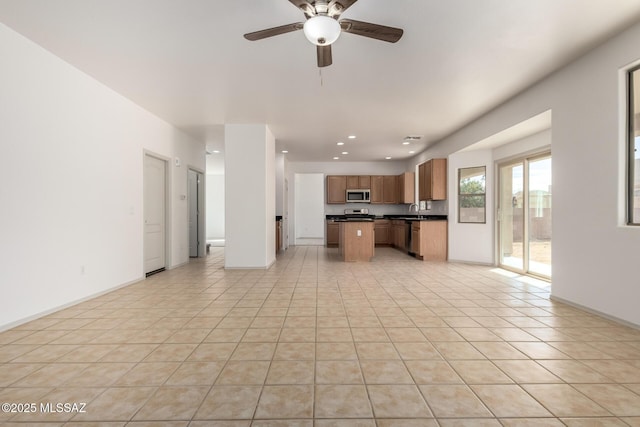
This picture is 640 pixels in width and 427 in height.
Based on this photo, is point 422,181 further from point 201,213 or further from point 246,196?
point 201,213

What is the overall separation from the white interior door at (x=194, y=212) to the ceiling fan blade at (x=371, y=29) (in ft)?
20.1

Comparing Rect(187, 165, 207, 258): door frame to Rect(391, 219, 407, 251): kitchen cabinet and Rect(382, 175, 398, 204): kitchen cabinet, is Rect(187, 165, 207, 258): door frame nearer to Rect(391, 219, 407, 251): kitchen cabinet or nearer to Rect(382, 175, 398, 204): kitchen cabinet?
Rect(391, 219, 407, 251): kitchen cabinet

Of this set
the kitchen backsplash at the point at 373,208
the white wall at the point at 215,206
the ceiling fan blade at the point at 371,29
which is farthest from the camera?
the white wall at the point at 215,206

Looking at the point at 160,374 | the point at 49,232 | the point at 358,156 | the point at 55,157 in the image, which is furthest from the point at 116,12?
the point at 358,156

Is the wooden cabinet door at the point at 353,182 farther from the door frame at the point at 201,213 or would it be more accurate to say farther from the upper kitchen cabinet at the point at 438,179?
the door frame at the point at 201,213

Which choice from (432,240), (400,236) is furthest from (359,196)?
(432,240)

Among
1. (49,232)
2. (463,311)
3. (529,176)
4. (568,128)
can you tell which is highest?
(568,128)

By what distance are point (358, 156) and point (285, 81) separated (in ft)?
18.9

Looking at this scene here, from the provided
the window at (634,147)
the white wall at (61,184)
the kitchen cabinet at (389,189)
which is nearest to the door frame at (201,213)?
the white wall at (61,184)

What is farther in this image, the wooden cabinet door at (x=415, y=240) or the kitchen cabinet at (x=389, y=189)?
the kitchen cabinet at (x=389, y=189)

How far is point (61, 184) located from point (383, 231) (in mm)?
8515

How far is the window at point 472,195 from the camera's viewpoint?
666 centimetres

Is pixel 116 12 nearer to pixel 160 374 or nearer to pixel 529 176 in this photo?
pixel 160 374

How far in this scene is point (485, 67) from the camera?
3.73 metres
